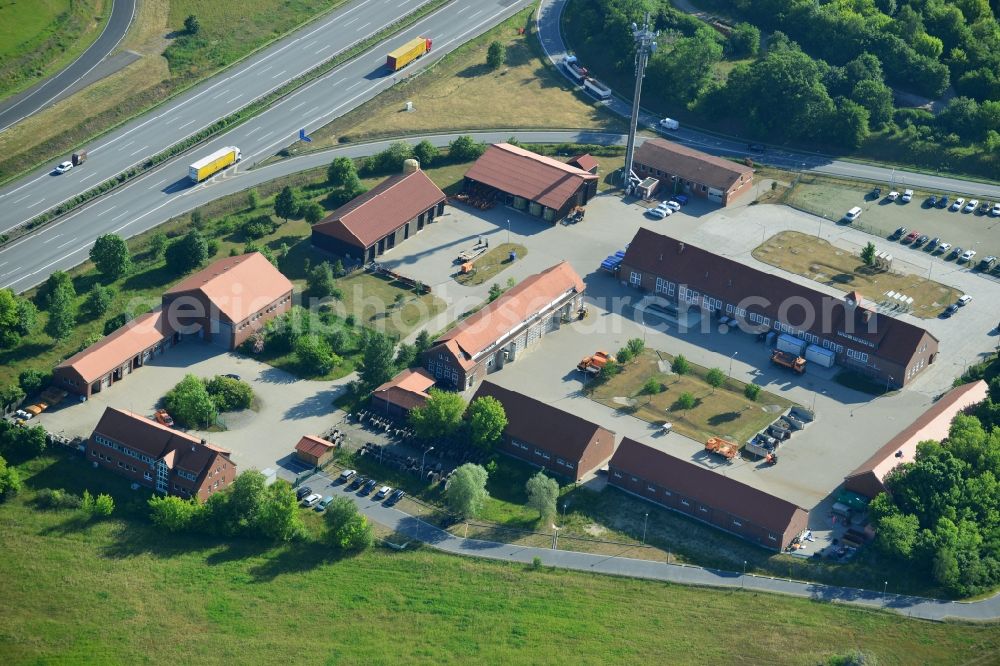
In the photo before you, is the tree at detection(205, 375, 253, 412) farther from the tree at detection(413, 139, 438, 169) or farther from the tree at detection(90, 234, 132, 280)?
the tree at detection(413, 139, 438, 169)

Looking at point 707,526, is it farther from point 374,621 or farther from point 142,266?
point 142,266

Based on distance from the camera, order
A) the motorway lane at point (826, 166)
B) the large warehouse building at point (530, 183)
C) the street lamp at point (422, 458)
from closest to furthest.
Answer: the street lamp at point (422, 458), the large warehouse building at point (530, 183), the motorway lane at point (826, 166)

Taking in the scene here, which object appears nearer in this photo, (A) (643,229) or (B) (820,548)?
(B) (820,548)

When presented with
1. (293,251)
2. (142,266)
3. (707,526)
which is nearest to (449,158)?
(293,251)

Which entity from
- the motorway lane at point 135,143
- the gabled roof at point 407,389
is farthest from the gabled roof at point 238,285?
the motorway lane at point 135,143

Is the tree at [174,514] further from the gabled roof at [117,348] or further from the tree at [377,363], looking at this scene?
the tree at [377,363]

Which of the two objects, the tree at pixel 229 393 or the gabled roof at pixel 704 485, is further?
the tree at pixel 229 393
